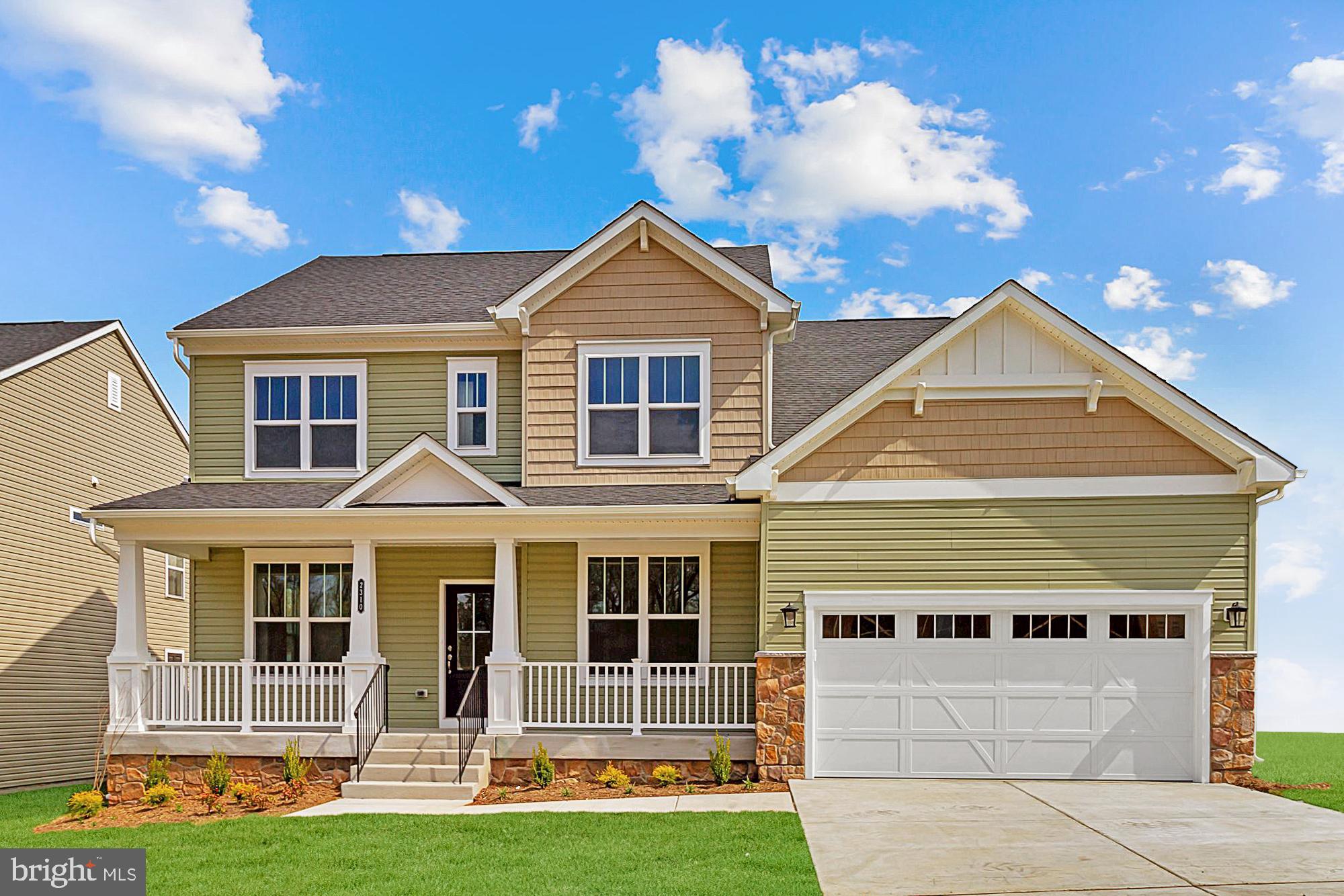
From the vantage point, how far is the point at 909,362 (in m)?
13.2

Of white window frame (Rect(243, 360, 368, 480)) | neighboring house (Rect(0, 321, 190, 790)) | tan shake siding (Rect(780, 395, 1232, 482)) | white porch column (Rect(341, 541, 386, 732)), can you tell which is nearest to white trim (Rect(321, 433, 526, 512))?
white porch column (Rect(341, 541, 386, 732))

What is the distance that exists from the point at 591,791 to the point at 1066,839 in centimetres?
552

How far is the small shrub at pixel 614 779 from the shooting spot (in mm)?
12977

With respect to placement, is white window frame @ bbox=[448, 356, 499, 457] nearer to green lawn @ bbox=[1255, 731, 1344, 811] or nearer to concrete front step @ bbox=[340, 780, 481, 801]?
concrete front step @ bbox=[340, 780, 481, 801]

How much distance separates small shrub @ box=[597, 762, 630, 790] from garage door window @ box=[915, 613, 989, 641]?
3851 millimetres

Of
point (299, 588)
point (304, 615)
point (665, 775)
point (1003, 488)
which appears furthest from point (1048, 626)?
point (299, 588)

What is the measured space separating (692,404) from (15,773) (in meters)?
12.9

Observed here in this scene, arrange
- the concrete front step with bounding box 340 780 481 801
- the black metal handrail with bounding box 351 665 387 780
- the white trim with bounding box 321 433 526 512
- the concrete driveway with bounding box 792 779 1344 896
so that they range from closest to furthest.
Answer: the concrete driveway with bounding box 792 779 1344 896, the concrete front step with bounding box 340 780 481 801, the black metal handrail with bounding box 351 665 387 780, the white trim with bounding box 321 433 526 512

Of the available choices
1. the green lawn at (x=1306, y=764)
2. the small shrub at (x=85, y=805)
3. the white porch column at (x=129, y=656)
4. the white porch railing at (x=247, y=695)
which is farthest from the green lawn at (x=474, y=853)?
the green lawn at (x=1306, y=764)

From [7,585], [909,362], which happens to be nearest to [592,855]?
[909,362]

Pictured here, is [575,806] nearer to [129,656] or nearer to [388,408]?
[129,656]

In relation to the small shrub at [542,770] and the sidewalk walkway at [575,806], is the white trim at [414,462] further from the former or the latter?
the sidewalk walkway at [575,806]

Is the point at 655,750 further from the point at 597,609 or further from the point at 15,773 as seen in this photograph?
the point at 15,773

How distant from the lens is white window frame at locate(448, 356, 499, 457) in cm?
1616
